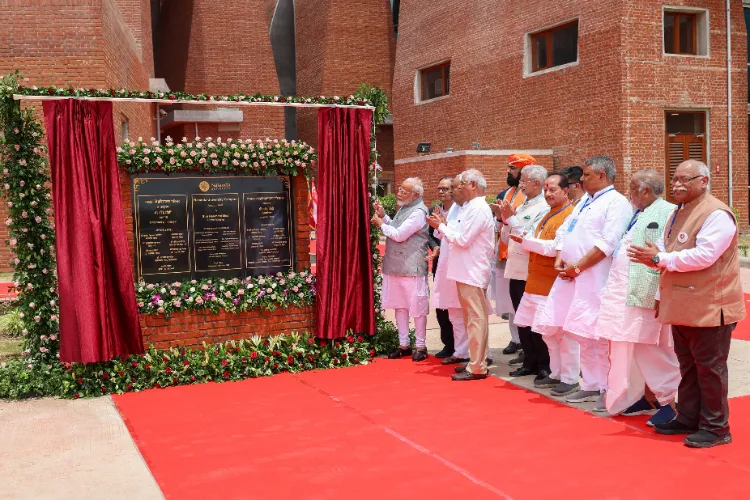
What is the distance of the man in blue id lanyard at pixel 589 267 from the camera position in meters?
6.00

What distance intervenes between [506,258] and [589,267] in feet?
6.31

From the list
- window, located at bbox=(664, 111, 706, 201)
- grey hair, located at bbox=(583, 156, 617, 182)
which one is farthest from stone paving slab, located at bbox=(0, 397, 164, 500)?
window, located at bbox=(664, 111, 706, 201)

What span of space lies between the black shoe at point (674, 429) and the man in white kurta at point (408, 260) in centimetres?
314

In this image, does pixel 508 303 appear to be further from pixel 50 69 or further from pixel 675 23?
pixel 675 23

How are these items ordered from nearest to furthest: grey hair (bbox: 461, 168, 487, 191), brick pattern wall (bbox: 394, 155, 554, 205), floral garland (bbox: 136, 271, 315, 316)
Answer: grey hair (bbox: 461, 168, 487, 191), floral garland (bbox: 136, 271, 315, 316), brick pattern wall (bbox: 394, 155, 554, 205)

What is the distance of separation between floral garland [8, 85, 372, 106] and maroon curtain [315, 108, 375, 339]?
0.13 m

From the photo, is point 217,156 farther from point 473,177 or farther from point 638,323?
point 638,323

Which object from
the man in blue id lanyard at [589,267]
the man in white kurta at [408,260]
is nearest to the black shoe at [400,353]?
the man in white kurta at [408,260]

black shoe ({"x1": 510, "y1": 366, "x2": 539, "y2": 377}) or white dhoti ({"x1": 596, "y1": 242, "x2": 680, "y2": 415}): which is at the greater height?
white dhoti ({"x1": 596, "y1": 242, "x2": 680, "y2": 415})

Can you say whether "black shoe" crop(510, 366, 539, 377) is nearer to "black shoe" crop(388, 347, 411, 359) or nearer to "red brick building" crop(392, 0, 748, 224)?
"black shoe" crop(388, 347, 411, 359)

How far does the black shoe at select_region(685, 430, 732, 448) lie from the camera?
5012mm

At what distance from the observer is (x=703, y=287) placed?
4977 mm

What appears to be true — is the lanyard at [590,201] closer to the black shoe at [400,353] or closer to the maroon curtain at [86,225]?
the black shoe at [400,353]

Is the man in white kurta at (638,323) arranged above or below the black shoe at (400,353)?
above
